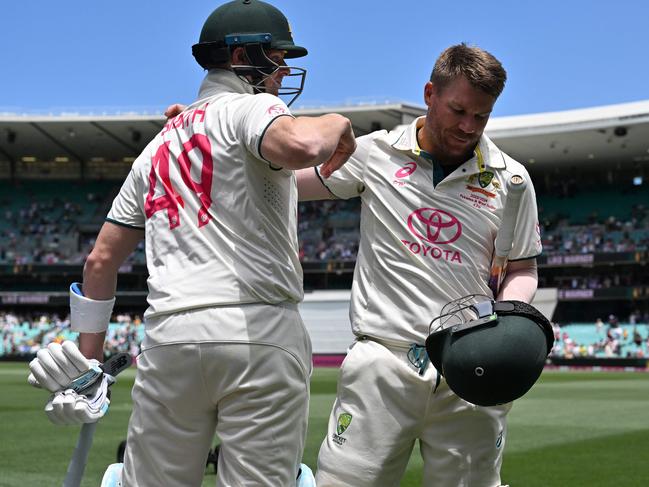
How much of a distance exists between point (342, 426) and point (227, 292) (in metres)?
1.14

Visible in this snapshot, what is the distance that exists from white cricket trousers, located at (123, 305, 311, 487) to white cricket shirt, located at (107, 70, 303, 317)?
0.31ft

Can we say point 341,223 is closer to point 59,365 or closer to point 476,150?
point 476,150

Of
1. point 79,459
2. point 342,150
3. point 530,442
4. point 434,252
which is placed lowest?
point 530,442

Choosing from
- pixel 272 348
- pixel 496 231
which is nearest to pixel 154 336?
pixel 272 348

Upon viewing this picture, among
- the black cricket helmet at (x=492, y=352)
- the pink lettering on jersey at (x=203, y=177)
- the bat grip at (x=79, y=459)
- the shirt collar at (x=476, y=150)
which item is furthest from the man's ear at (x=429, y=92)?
the bat grip at (x=79, y=459)

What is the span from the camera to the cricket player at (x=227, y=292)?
3006 mm

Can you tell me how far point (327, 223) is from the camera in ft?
179

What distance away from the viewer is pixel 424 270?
13.2 feet

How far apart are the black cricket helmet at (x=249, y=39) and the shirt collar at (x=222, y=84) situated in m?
0.02

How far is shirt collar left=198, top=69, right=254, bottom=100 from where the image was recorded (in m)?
3.41

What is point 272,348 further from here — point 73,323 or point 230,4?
point 230,4

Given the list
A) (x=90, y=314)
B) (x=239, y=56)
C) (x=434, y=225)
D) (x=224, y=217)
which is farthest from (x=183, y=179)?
(x=434, y=225)

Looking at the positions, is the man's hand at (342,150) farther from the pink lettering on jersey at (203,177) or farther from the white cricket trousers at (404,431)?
the white cricket trousers at (404,431)

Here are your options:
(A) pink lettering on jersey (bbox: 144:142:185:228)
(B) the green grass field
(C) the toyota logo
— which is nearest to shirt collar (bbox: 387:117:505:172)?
(C) the toyota logo
